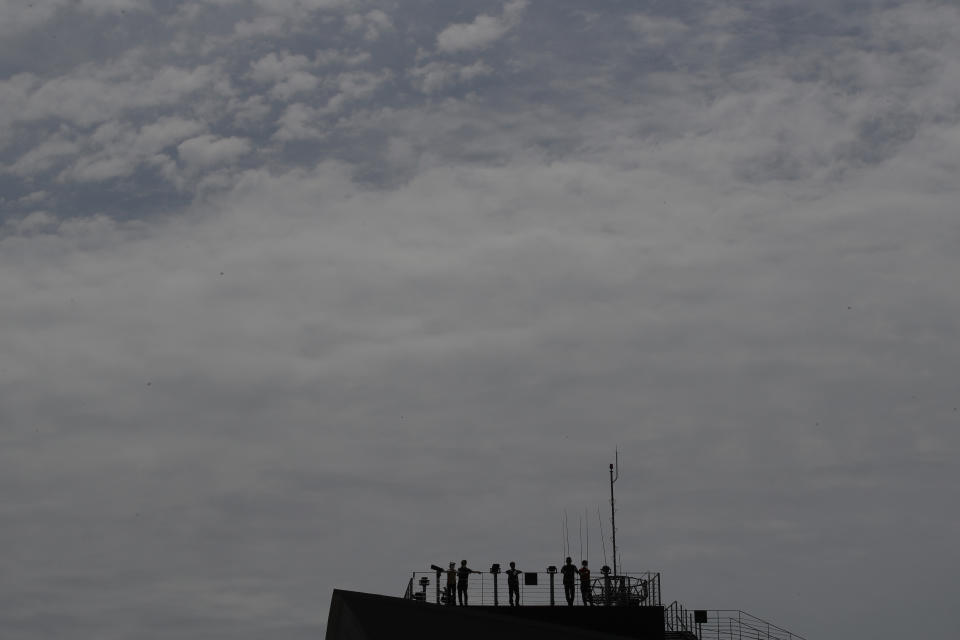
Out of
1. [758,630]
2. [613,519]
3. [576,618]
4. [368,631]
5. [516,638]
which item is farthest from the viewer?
[613,519]

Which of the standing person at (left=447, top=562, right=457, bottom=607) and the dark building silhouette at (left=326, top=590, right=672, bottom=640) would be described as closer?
the dark building silhouette at (left=326, top=590, right=672, bottom=640)

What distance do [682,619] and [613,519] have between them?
6177mm

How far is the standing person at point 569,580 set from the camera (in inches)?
1468

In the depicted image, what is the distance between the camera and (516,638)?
2730 cm

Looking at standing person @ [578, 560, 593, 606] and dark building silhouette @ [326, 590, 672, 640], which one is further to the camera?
standing person @ [578, 560, 593, 606]

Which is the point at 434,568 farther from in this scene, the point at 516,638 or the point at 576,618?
the point at 516,638

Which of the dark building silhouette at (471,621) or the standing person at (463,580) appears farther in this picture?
the standing person at (463,580)

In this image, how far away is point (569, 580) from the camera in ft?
123

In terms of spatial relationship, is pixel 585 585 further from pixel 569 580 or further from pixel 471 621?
Result: pixel 471 621

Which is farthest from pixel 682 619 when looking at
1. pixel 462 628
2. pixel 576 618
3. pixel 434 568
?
pixel 462 628

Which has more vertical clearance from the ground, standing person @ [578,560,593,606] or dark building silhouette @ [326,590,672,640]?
standing person @ [578,560,593,606]

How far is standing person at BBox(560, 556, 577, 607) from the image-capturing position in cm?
3728

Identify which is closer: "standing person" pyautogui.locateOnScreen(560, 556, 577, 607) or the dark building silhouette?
the dark building silhouette

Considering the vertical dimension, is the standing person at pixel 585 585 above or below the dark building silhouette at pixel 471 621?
above
